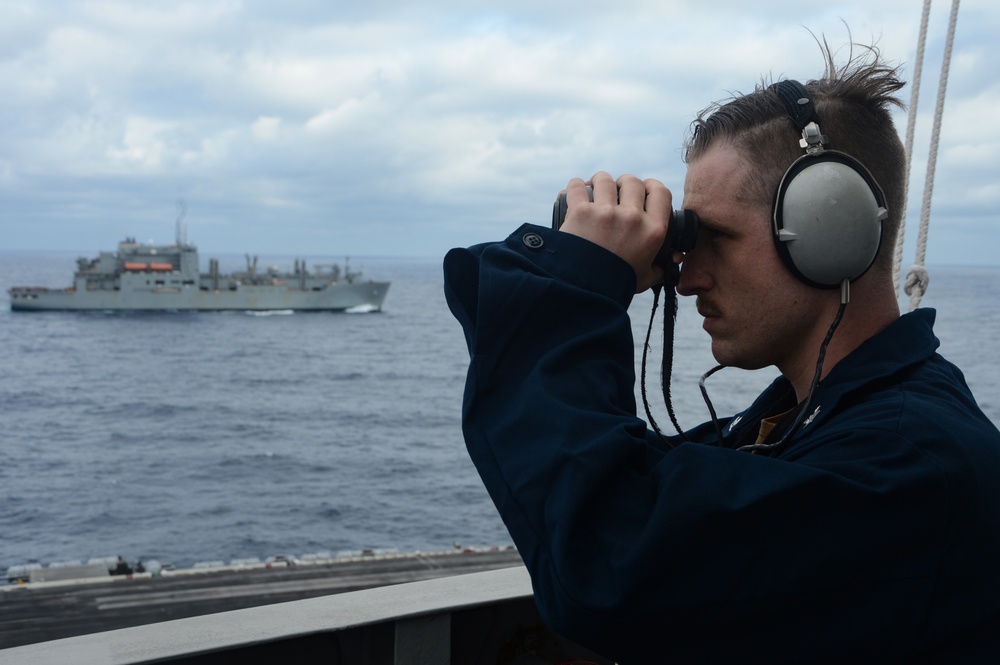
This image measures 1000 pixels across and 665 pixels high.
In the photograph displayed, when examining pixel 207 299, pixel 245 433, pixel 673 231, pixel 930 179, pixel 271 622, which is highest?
pixel 930 179

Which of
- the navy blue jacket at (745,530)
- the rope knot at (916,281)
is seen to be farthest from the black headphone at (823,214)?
the rope knot at (916,281)

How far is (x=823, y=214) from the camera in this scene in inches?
42.4

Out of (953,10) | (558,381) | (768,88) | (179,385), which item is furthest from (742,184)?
(179,385)

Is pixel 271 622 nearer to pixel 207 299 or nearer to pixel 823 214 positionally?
pixel 823 214

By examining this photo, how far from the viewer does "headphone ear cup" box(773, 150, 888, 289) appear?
109 centimetres

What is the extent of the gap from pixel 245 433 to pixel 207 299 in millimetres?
36888

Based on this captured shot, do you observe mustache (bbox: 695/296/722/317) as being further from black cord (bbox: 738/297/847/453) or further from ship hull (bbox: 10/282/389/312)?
ship hull (bbox: 10/282/389/312)

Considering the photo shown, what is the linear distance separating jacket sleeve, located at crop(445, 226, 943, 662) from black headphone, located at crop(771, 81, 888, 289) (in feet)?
0.93

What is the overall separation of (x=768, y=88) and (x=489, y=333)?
524mm

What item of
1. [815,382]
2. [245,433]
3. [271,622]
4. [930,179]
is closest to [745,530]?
[815,382]

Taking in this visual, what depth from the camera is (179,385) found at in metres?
54.6

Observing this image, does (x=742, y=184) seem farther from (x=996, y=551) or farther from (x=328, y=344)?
(x=328, y=344)

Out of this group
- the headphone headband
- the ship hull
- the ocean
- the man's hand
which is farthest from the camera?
the ship hull

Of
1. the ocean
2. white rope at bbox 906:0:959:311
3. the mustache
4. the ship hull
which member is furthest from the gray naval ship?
the mustache
